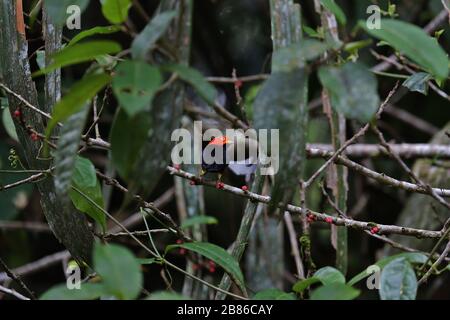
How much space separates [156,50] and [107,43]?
0.22 feet

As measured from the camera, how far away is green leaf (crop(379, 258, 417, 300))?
1.05 m

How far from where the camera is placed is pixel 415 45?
87cm

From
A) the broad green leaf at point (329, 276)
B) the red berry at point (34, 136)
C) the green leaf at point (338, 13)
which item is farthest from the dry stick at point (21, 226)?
the green leaf at point (338, 13)

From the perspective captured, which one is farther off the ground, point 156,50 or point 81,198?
point 156,50

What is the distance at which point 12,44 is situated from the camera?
1.50 metres

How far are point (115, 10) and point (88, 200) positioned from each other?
592mm

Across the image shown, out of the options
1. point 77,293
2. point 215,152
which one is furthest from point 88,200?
point 77,293

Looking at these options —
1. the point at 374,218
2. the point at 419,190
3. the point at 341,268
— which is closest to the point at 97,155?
the point at 374,218

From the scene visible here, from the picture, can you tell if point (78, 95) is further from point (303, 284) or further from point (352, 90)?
point (303, 284)

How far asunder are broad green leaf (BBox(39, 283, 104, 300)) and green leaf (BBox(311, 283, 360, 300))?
0.28m

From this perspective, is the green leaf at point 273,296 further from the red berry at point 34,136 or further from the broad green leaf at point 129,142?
the red berry at point 34,136

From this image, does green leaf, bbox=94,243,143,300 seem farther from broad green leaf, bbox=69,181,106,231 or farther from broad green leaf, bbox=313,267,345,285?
broad green leaf, bbox=69,181,106,231
